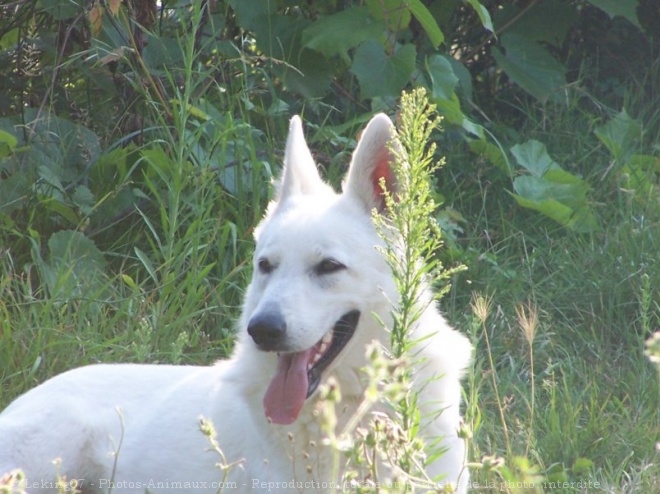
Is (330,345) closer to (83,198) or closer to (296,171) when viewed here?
(296,171)

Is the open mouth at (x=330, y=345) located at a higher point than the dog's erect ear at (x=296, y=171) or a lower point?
lower

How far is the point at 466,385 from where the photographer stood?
4277 millimetres

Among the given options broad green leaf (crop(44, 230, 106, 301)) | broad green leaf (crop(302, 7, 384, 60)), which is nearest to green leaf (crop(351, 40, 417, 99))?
broad green leaf (crop(302, 7, 384, 60))

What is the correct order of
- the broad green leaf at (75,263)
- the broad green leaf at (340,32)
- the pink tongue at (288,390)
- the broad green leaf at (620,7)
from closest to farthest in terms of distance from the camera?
the pink tongue at (288,390), the broad green leaf at (75,263), the broad green leaf at (340,32), the broad green leaf at (620,7)

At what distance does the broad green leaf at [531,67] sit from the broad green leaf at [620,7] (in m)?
0.39

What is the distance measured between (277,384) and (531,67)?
10.2ft

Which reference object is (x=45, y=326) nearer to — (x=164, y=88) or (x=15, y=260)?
(x=15, y=260)

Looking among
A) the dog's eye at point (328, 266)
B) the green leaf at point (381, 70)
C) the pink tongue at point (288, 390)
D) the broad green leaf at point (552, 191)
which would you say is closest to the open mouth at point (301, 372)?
the pink tongue at point (288, 390)

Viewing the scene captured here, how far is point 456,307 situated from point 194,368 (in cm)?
160

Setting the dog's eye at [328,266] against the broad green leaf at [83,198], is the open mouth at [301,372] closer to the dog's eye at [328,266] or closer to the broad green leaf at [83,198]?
the dog's eye at [328,266]

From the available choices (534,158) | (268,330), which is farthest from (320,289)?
(534,158)

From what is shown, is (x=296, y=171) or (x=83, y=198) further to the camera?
(x=83, y=198)

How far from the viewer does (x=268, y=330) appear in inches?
118

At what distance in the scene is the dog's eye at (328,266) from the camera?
3176mm
